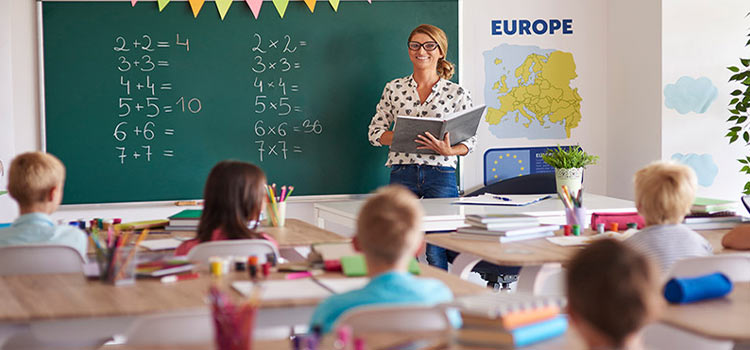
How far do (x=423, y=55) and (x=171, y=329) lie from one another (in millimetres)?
3620

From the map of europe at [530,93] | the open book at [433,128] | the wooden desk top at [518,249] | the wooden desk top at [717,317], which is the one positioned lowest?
the wooden desk top at [717,317]

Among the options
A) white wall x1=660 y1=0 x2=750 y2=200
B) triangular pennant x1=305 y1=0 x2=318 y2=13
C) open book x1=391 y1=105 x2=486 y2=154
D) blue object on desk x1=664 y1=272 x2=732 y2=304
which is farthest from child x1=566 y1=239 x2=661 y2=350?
white wall x1=660 y1=0 x2=750 y2=200

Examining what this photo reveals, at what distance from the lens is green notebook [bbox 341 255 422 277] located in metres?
2.40

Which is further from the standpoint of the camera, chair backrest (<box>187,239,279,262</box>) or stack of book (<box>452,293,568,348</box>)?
chair backrest (<box>187,239,279,262</box>)

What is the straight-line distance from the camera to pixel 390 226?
5.82 ft

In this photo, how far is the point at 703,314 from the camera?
6.17 ft

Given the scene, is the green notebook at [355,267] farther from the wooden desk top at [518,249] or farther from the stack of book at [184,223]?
the stack of book at [184,223]

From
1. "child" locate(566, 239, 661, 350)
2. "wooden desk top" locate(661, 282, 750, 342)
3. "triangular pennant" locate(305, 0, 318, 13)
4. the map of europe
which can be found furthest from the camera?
→ the map of europe

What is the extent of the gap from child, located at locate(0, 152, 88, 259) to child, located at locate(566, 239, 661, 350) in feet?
6.17

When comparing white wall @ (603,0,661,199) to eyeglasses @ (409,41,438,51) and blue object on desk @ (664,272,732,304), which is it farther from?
blue object on desk @ (664,272,732,304)

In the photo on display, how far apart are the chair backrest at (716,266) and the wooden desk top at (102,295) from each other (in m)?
0.55

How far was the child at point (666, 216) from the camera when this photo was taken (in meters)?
2.46

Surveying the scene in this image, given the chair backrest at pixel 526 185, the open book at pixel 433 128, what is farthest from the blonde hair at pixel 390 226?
the chair backrest at pixel 526 185

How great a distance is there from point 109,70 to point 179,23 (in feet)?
1.68
